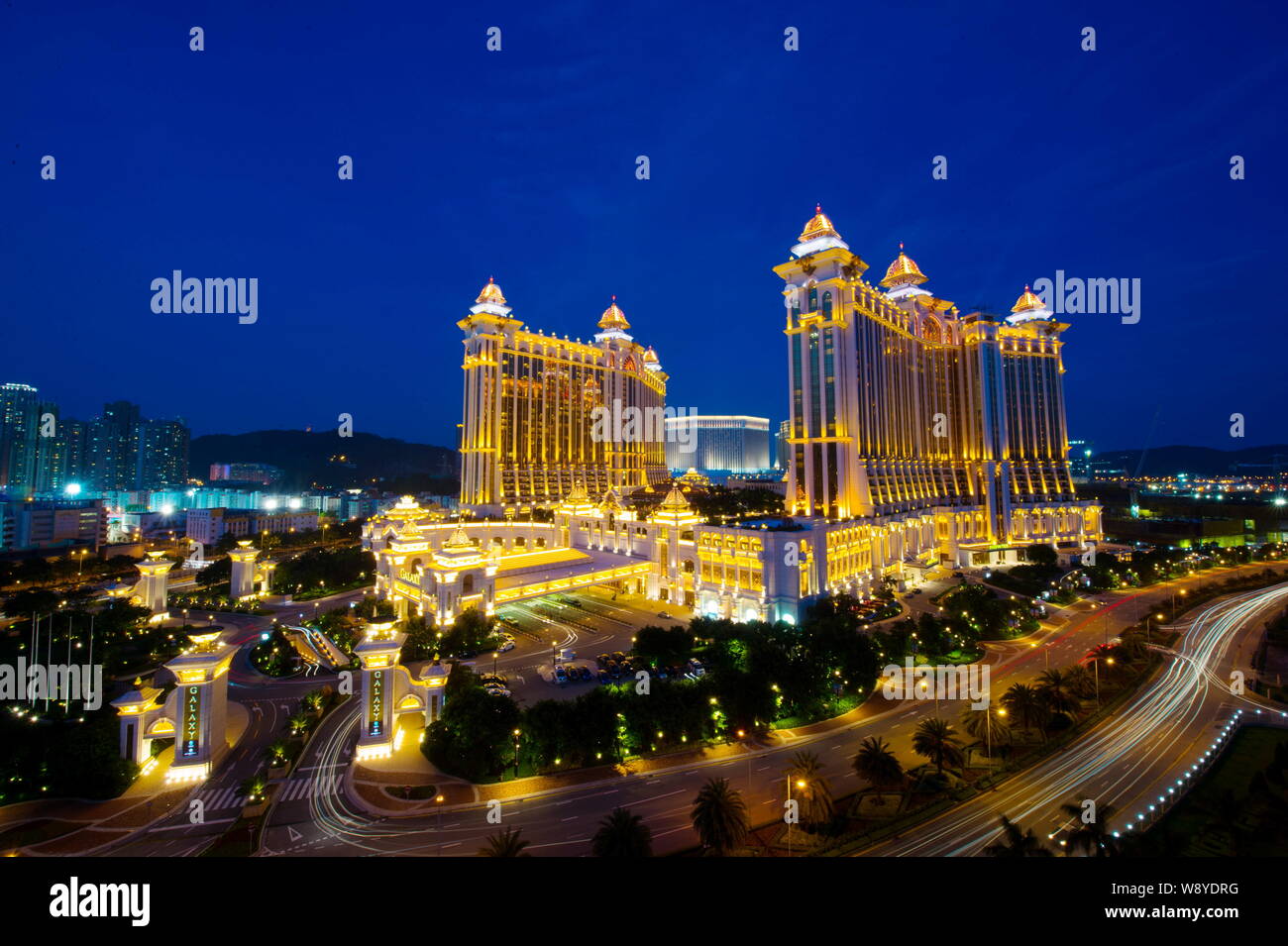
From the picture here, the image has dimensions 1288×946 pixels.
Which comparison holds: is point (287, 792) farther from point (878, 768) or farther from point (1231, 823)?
point (1231, 823)

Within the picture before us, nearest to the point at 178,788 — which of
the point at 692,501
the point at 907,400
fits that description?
the point at 692,501

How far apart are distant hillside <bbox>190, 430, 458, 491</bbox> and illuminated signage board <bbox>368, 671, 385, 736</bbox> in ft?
417

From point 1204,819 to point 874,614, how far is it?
20.5m

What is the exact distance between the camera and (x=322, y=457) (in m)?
157

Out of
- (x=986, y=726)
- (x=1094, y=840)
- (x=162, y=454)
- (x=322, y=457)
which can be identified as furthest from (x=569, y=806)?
(x=322, y=457)

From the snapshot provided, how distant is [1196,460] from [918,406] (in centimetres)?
17011

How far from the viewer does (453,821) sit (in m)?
17.4

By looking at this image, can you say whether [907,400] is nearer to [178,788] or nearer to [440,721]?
[440,721]

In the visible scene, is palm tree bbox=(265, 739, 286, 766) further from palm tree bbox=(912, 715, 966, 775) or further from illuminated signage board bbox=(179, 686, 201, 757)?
palm tree bbox=(912, 715, 966, 775)

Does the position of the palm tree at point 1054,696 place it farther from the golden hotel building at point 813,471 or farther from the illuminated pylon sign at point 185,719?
the illuminated pylon sign at point 185,719

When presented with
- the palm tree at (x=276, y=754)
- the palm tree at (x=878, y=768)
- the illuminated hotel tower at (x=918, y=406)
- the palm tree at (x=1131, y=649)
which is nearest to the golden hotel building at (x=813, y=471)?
the illuminated hotel tower at (x=918, y=406)

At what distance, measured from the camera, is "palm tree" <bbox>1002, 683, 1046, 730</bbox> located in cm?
2114

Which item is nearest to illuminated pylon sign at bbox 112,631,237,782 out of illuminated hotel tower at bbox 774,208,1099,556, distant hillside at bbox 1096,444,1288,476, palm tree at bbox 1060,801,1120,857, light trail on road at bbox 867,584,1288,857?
light trail on road at bbox 867,584,1288,857
